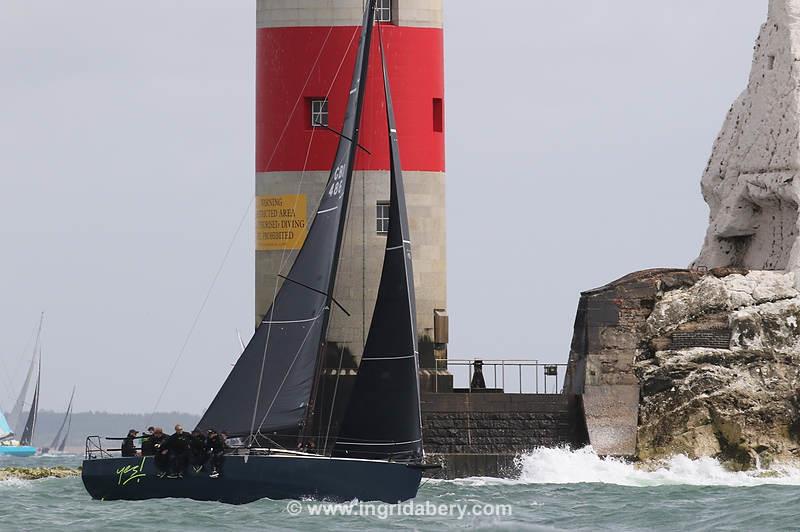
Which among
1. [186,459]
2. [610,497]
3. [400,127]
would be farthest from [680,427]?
[186,459]

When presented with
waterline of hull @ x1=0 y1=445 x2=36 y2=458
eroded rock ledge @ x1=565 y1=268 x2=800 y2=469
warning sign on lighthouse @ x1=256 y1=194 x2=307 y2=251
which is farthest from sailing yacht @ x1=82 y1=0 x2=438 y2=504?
waterline of hull @ x1=0 y1=445 x2=36 y2=458

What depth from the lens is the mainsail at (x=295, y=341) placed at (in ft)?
137

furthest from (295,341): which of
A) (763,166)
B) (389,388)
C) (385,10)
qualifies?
(763,166)

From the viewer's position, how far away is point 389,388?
41344mm

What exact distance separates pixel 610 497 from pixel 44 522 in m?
10.8

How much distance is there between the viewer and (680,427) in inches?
1892

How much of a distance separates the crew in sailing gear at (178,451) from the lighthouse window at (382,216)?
36.3 feet

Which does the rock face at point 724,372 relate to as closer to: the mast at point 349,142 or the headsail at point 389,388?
the headsail at point 389,388

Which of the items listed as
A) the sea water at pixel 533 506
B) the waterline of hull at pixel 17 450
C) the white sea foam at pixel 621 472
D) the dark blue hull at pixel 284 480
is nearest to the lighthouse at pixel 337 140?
the white sea foam at pixel 621 472

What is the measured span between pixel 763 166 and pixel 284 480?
1644cm

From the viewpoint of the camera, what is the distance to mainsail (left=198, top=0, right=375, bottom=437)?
41719 mm

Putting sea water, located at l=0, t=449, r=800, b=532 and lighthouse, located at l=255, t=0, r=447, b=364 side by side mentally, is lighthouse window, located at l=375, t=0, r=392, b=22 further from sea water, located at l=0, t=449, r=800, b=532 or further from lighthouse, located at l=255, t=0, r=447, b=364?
sea water, located at l=0, t=449, r=800, b=532

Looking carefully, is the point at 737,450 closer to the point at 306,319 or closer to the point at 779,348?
the point at 779,348

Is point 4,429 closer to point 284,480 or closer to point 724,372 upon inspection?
point 724,372
